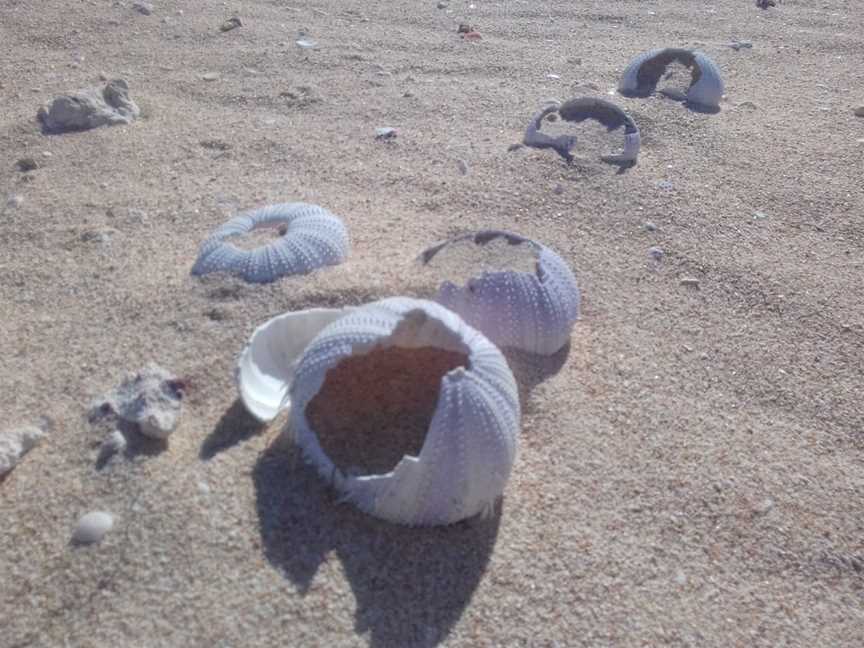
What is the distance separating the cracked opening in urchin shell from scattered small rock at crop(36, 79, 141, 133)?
7.78ft

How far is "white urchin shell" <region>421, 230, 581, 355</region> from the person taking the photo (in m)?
2.93

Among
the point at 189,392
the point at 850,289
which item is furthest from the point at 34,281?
the point at 850,289

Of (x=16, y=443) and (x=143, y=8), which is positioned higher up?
(x=143, y=8)

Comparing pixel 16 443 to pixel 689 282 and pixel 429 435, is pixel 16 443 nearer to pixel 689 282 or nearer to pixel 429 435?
pixel 429 435

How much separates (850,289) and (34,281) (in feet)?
11.1

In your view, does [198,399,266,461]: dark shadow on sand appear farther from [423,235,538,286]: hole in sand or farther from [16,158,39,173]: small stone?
Answer: [16,158,39,173]: small stone

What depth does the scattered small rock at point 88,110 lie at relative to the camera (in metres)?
4.61

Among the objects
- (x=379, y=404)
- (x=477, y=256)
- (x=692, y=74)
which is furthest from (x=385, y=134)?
(x=379, y=404)

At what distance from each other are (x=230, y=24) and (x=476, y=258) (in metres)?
3.83

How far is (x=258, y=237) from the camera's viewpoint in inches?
132

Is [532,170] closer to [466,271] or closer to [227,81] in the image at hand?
[466,271]

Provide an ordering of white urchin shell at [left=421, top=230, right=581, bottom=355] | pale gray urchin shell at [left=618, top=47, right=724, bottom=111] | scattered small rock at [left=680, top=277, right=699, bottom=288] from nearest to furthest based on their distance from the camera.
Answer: white urchin shell at [left=421, top=230, right=581, bottom=355] < scattered small rock at [left=680, top=277, right=699, bottom=288] < pale gray urchin shell at [left=618, top=47, right=724, bottom=111]

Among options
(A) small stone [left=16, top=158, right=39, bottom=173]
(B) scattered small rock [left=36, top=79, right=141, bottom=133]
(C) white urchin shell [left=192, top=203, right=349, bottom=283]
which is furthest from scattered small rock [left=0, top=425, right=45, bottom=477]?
(B) scattered small rock [left=36, top=79, right=141, bottom=133]

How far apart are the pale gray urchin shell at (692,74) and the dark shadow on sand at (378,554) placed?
3.62 m
